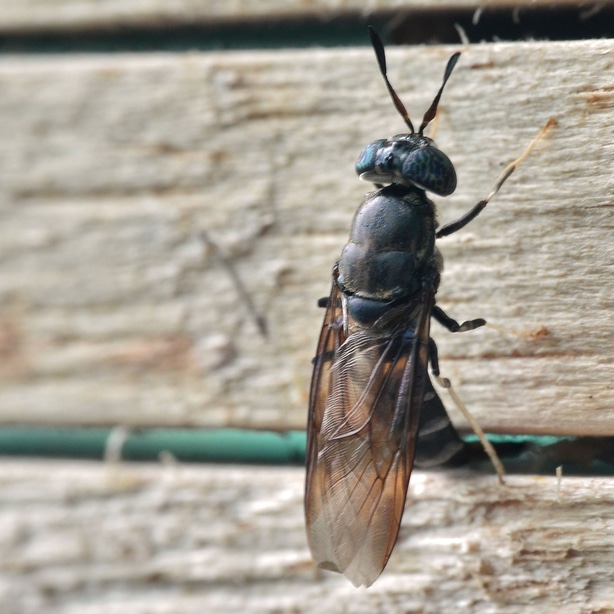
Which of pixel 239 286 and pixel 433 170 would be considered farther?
pixel 239 286

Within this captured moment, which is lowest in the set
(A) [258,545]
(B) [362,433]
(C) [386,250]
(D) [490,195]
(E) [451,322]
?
(A) [258,545]

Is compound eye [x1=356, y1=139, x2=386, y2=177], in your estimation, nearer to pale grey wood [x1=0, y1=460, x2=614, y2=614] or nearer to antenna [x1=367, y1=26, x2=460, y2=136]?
antenna [x1=367, y1=26, x2=460, y2=136]

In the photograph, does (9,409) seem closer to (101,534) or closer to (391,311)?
(101,534)

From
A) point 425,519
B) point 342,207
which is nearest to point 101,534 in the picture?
point 425,519

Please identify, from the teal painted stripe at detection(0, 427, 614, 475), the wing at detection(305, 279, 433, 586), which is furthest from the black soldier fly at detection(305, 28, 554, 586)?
the teal painted stripe at detection(0, 427, 614, 475)

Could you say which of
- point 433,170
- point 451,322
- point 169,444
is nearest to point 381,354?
point 451,322

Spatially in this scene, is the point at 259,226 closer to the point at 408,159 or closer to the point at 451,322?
the point at 408,159
